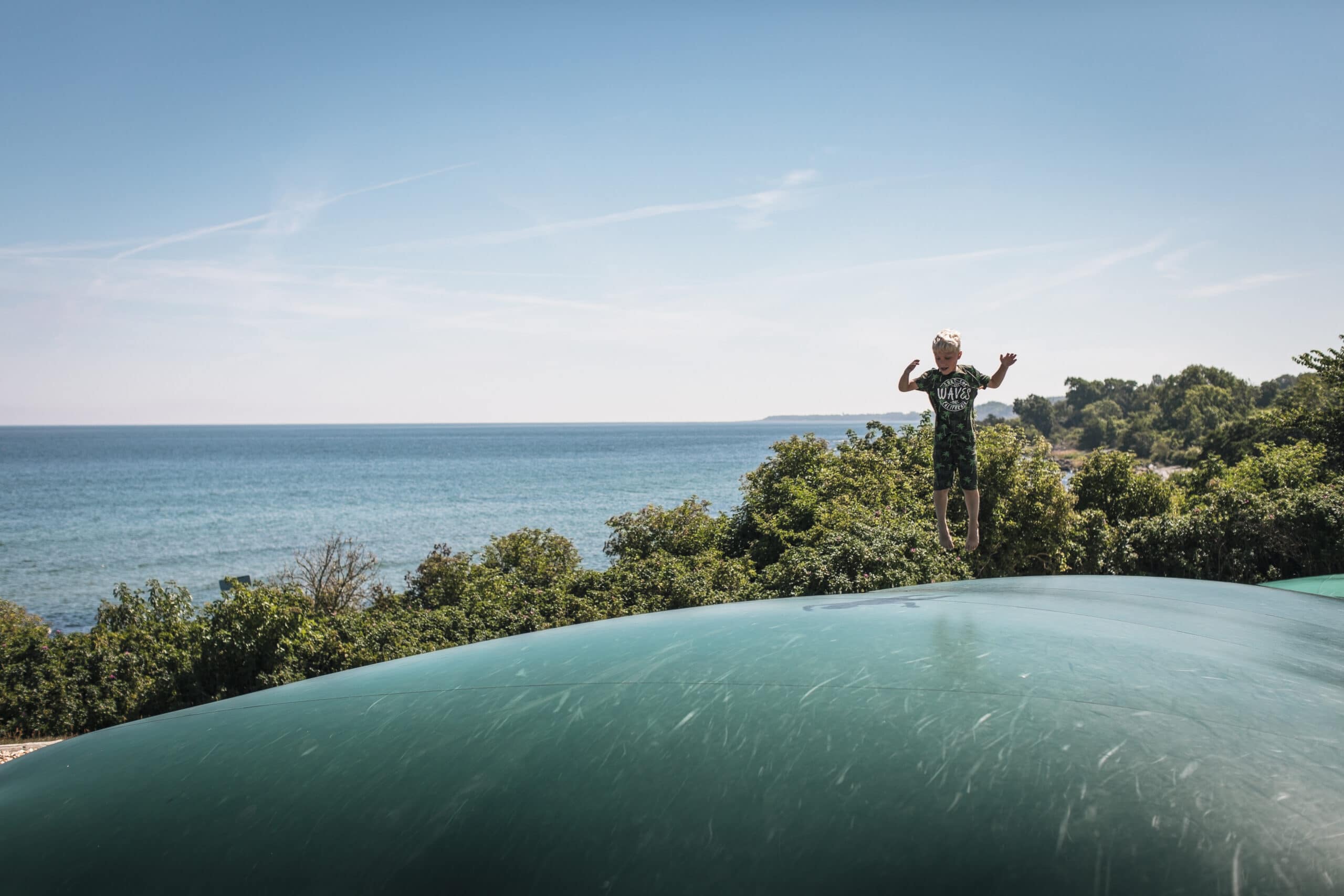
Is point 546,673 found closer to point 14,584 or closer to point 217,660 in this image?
point 217,660

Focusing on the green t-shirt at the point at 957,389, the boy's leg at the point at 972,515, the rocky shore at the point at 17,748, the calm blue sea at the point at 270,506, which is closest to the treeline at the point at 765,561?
the rocky shore at the point at 17,748

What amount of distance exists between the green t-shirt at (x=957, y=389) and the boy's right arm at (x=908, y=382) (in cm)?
6

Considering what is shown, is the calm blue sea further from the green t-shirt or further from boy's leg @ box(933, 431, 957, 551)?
the green t-shirt

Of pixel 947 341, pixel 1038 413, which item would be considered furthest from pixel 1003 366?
pixel 1038 413

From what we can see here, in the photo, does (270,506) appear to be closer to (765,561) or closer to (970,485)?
(765,561)

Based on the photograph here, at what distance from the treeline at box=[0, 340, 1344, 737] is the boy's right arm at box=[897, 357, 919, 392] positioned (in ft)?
16.4

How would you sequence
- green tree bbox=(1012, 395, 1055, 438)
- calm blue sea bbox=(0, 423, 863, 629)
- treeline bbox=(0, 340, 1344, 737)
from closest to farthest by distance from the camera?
treeline bbox=(0, 340, 1344, 737) → calm blue sea bbox=(0, 423, 863, 629) → green tree bbox=(1012, 395, 1055, 438)

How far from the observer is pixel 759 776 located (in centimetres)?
291

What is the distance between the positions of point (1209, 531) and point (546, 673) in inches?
623

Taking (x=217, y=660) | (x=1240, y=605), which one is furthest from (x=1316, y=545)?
(x=217, y=660)

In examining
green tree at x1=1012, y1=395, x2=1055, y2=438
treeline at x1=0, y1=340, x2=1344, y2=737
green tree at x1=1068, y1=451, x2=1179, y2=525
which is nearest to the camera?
treeline at x1=0, y1=340, x2=1344, y2=737

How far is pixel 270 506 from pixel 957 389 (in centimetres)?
8284

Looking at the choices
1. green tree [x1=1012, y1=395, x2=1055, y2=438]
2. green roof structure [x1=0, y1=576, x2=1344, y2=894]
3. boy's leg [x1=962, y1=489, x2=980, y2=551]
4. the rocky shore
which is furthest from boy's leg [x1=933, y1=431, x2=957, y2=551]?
green tree [x1=1012, y1=395, x2=1055, y2=438]

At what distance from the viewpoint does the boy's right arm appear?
24.9ft
